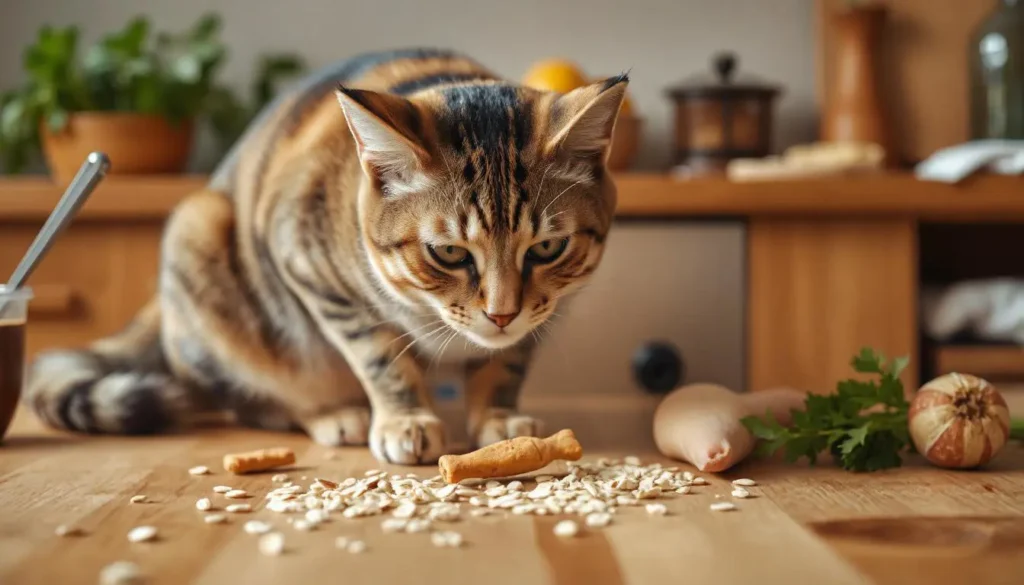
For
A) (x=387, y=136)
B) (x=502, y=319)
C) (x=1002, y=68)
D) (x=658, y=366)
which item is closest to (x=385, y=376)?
(x=502, y=319)

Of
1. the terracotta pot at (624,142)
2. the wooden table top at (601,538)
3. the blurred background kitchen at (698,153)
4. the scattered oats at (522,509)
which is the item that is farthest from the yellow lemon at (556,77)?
the scattered oats at (522,509)

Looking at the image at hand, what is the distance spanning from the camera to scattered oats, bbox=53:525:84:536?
2.71ft

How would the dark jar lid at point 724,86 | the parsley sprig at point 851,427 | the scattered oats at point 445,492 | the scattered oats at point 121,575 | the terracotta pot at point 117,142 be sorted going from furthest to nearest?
the dark jar lid at point 724,86, the terracotta pot at point 117,142, the parsley sprig at point 851,427, the scattered oats at point 445,492, the scattered oats at point 121,575

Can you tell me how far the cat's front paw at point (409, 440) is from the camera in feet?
3.71

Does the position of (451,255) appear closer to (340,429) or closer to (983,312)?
(340,429)

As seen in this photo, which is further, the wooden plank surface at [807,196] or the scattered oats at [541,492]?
the wooden plank surface at [807,196]

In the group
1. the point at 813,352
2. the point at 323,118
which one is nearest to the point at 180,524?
the point at 323,118

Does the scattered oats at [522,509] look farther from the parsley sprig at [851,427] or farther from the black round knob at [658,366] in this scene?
the black round knob at [658,366]

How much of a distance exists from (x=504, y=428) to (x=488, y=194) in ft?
1.04

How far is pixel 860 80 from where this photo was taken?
2.43 m

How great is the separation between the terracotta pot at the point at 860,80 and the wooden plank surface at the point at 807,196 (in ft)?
1.22

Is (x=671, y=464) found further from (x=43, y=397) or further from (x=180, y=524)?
(x=43, y=397)

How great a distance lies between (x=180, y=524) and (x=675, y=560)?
417 millimetres

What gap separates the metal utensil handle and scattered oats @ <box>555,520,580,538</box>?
632 mm
